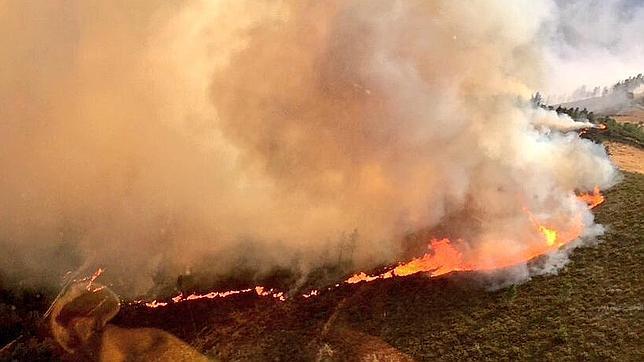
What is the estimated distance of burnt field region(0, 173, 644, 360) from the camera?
79.3 ft

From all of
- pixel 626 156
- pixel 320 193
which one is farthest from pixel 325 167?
pixel 626 156

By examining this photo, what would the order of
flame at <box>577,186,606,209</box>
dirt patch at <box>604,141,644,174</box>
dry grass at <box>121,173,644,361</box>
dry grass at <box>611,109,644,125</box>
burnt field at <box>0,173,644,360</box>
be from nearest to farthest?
dry grass at <box>121,173,644,361</box> < burnt field at <box>0,173,644,360</box> < flame at <box>577,186,606,209</box> < dirt patch at <box>604,141,644,174</box> < dry grass at <box>611,109,644,125</box>

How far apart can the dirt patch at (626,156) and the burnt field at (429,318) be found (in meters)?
7.34

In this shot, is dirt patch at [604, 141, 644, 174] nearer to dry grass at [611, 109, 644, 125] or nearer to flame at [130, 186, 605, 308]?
flame at [130, 186, 605, 308]

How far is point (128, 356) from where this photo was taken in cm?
2683

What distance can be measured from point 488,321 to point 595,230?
8547 millimetres

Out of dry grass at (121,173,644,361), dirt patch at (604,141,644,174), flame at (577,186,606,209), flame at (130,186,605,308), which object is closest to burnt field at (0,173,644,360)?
dry grass at (121,173,644,361)

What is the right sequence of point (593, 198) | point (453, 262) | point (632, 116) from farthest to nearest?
point (632, 116), point (593, 198), point (453, 262)

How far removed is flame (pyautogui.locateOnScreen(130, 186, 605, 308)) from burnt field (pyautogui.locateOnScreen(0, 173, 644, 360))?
48 centimetres

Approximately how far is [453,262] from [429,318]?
452 cm

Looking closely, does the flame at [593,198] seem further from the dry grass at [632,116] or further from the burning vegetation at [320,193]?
the dry grass at [632,116]

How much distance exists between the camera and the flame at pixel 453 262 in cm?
2948

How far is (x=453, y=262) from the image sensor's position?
30.2m

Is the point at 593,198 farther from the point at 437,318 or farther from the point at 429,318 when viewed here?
the point at 429,318
